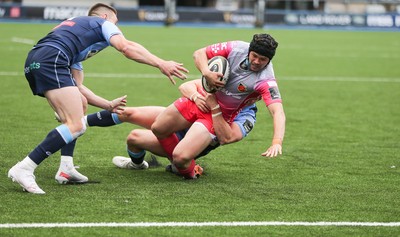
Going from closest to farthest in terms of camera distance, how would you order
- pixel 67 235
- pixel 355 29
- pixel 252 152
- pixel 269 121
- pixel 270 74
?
pixel 67 235 < pixel 270 74 < pixel 252 152 < pixel 269 121 < pixel 355 29

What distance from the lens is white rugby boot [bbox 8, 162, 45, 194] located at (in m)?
7.20

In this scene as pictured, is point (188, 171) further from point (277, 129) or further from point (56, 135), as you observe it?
point (56, 135)

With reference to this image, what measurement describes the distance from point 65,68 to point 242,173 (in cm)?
228

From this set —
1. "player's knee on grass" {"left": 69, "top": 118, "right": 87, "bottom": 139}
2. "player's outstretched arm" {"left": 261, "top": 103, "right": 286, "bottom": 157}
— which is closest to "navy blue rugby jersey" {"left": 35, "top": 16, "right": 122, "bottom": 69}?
"player's knee on grass" {"left": 69, "top": 118, "right": 87, "bottom": 139}

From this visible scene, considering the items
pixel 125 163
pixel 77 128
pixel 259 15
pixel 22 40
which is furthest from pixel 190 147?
pixel 259 15

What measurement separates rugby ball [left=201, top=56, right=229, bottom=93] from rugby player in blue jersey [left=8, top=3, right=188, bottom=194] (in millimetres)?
706

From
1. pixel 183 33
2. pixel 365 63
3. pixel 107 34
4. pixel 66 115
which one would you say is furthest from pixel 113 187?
pixel 183 33

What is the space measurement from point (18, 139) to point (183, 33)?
24769mm

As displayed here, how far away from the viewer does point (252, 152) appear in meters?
10.1

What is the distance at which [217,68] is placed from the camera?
7859 millimetres

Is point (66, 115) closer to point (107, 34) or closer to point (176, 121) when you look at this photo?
point (107, 34)

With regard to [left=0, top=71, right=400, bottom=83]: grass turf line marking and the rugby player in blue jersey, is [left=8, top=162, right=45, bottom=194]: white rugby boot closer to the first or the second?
the rugby player in blue jersey

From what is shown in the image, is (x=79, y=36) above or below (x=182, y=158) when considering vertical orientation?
above

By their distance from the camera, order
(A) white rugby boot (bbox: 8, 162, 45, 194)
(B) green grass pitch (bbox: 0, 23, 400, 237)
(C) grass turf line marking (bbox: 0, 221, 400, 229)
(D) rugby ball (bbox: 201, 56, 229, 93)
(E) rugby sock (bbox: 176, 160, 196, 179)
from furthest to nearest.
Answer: (E) rugby sock (bbox: 176, 160, 196, 179) < (D) rugby ball (bbox: 201, 56, 229, 93) < (A) white rugby boot (bbox: 8, 162, 45, 194) < (B) green grass pitch (bbox: 0, 23, 400, 237) < (C) grass turf line marking (bbox: 0, 221, 400, 229)
